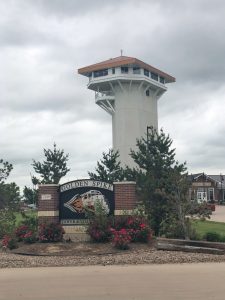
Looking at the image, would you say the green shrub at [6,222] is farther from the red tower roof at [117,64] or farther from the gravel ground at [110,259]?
the red tower roof at [117,64]

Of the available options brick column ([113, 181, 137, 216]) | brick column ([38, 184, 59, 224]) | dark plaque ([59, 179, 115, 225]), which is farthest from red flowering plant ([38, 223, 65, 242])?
brick column ([113, 181, 137, 216])

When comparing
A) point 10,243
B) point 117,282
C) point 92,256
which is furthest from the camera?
point 10,243

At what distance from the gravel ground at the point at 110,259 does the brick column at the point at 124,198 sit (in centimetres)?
409

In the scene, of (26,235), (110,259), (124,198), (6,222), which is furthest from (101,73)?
(110,259)

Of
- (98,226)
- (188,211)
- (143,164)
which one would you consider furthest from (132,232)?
(143,164)

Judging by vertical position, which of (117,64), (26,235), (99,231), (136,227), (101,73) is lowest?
(26,235)

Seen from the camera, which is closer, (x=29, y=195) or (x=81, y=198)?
(x=81, y=198)

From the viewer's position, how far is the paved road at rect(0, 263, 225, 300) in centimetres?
972

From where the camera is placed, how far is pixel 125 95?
6862 cm

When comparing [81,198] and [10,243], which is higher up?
[81,198]

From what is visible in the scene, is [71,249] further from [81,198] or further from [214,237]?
[214,237]

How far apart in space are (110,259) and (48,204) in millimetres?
6361

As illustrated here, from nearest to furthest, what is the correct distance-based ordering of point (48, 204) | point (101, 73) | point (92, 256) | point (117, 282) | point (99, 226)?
point (117, 282), point (92, 256), point (99, 226), point (48, 204), point (101, 73)

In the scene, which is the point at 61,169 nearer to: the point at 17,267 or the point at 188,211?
the point at 188,211
